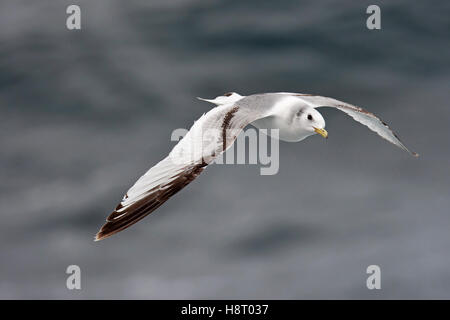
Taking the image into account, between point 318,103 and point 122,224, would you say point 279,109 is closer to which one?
point 318,103

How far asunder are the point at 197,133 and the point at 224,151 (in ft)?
1.76

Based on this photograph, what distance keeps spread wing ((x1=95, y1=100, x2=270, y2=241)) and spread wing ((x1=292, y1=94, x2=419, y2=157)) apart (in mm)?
1447

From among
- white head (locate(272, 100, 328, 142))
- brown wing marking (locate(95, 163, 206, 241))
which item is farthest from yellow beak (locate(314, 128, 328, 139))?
brown wing marking (locate(95, 163, 206, 241))

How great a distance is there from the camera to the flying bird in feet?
21.0

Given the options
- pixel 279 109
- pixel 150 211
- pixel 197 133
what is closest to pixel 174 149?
pixel 197 133

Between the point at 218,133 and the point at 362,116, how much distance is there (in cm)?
256

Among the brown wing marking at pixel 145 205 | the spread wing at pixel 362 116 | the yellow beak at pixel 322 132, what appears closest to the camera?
the brown wing marking at pixel 145 205

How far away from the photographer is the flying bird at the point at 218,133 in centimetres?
641

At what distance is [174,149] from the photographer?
695cm

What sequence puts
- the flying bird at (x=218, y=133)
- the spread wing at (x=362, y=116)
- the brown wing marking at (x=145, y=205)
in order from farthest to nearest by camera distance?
the spread wing at (x=362, y=116) → the flying bird at (x=218, y=133) → the brown wing marking at (x=145, y=205)

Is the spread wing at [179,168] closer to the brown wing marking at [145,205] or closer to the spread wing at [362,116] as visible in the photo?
the brown wing marking at [145,205]

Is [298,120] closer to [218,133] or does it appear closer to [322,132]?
[322,132]

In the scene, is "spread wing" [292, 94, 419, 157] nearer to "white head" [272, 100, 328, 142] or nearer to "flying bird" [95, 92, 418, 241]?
"flying bird" [95, 92, 418, 241]

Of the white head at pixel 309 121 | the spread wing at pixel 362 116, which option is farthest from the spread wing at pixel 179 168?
the spread wing at pixel 362 116
